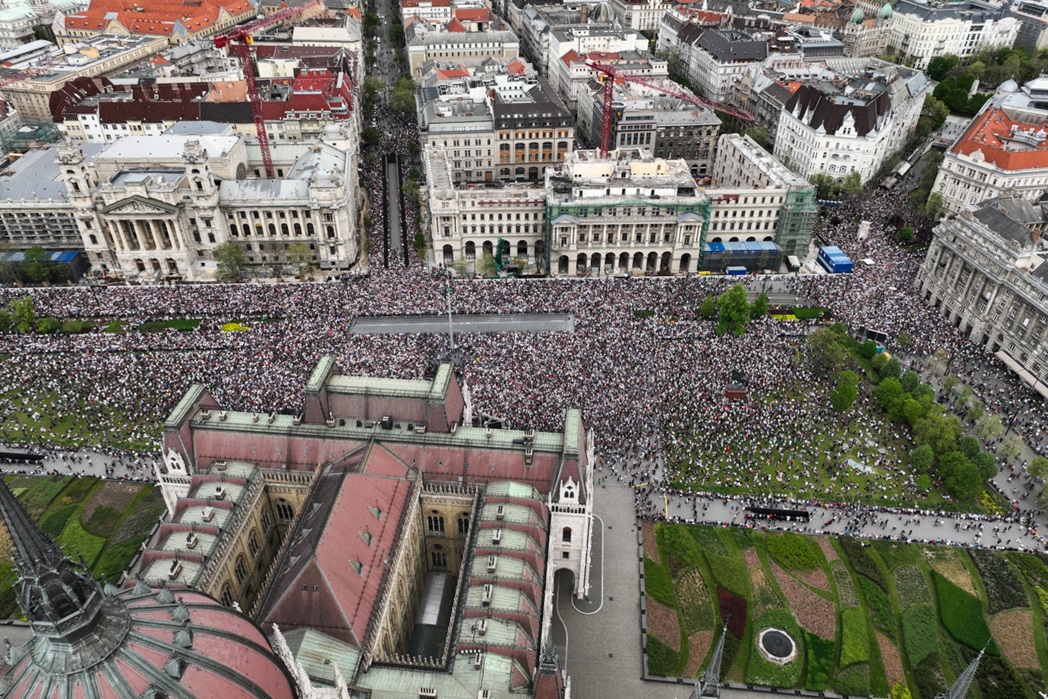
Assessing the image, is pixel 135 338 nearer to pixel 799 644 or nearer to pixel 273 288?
pixel 273 288

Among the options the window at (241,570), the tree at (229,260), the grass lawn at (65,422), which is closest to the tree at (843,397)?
the window at (241,570)

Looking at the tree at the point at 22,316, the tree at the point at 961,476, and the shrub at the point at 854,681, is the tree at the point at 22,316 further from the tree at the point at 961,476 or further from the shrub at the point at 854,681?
the tree at the point at 961,476

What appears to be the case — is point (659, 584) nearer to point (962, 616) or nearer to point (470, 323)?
point (962, 616)

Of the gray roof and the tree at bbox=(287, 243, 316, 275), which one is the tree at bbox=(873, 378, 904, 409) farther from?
the gray roof

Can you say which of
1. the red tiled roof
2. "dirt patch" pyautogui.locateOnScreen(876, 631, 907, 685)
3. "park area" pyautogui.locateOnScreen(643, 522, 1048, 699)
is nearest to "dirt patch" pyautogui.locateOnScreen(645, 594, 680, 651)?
"park area" pyautogui.locateOnScreen(643, 522, 1048, 699)

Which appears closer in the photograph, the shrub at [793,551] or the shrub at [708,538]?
the shrub at [793,551]

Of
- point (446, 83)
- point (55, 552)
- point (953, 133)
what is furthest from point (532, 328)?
point (953, 133)
